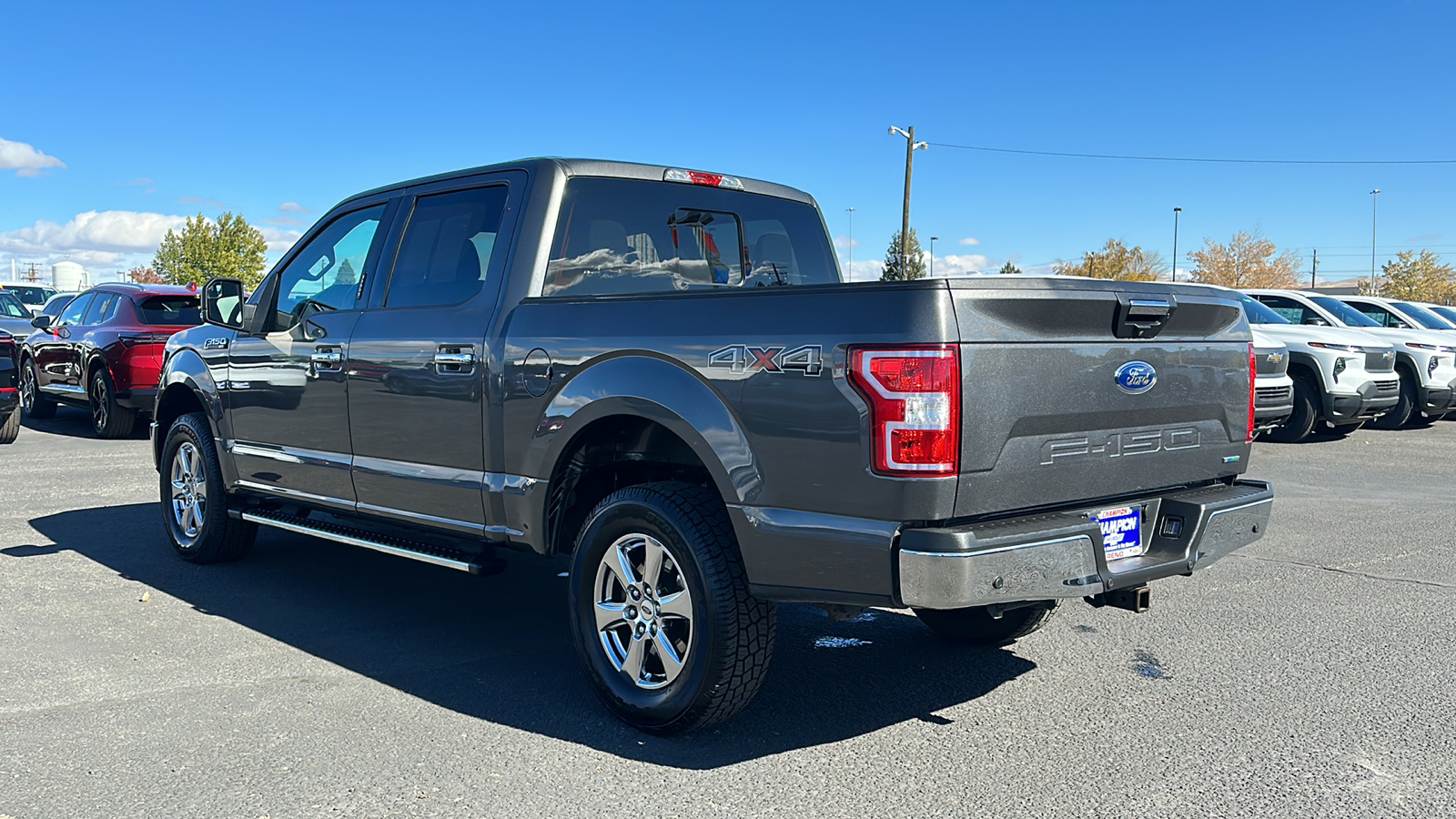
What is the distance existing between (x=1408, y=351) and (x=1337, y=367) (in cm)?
188

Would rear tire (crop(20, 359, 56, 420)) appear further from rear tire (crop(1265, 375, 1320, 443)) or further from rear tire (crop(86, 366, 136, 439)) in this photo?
rear tire (crop(1265, 375, 1320, 443))

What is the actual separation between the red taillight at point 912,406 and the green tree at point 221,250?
73.4 m

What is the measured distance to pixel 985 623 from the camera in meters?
4.82

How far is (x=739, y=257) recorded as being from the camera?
17.4 feet

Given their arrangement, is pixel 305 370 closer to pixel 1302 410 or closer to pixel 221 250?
pixel 1302 410

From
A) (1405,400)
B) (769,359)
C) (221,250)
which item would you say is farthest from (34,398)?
(221,250)

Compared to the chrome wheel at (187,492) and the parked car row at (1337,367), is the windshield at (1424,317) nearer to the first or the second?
the parked car row at (1337,367)

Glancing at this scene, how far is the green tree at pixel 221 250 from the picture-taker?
72188 millimetres

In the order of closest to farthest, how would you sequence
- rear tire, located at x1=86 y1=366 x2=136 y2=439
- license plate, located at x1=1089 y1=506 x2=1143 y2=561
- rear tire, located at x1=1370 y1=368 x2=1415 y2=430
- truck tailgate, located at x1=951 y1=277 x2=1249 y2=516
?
truck tailgate, located at x1=951 y1=277 x2=1249 y2=516 < license plate, located at x1=1089 y1=506 x2=1143 y2=561 < rear tire, located at x1=86 y1=366 x2=136 y2=439 < rear tire, located at x1=1370 y1=368 x2=1415 y2=430

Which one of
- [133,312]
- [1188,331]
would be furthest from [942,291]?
[133,312]

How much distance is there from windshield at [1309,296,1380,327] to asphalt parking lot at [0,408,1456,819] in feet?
27.9

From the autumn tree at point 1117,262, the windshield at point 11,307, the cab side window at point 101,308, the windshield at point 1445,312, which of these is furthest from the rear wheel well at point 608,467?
the autumn tree at point 1117,262

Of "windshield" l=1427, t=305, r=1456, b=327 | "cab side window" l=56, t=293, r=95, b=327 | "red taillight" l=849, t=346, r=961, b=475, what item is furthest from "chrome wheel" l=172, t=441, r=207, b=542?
"windshield" l=1427, t=305, r=1456, b=327

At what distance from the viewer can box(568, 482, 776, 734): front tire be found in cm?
367
